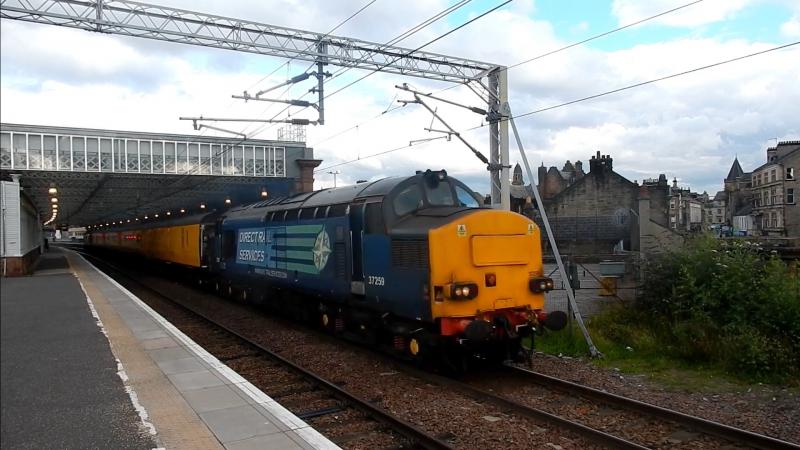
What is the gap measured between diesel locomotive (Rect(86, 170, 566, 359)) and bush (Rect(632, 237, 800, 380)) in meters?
2.77

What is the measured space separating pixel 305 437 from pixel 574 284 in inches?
311

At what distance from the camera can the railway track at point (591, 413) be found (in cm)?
629

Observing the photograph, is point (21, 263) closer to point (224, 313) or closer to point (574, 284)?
point (224, 313)

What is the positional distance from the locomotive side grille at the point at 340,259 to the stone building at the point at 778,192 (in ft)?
65.3

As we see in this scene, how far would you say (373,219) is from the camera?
10047 millimetres

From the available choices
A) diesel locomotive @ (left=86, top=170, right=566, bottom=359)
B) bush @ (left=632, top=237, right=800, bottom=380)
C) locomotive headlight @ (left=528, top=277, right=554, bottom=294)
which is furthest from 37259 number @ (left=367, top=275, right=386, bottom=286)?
bush @ (left=632, top=237, right=800, bottom=380)

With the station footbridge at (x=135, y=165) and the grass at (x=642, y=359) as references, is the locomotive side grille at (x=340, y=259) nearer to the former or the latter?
the grass at (x=642, y=359)

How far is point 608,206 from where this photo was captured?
40062 mm

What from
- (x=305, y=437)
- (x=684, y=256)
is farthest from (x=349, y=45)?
(x=305, y=437)

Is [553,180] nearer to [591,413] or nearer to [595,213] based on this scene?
[595,213]

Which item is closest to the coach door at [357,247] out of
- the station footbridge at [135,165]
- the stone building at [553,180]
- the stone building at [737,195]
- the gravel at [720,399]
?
the gravel at [720,399]

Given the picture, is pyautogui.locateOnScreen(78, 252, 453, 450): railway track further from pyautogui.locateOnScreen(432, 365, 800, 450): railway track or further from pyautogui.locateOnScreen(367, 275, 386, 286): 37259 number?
pyautogui.locateOnScreen(367, 275, 386, 286): 37259 number

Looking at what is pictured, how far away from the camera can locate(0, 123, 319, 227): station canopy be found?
28.5m

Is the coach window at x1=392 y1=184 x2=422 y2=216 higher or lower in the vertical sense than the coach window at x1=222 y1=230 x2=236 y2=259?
higher
